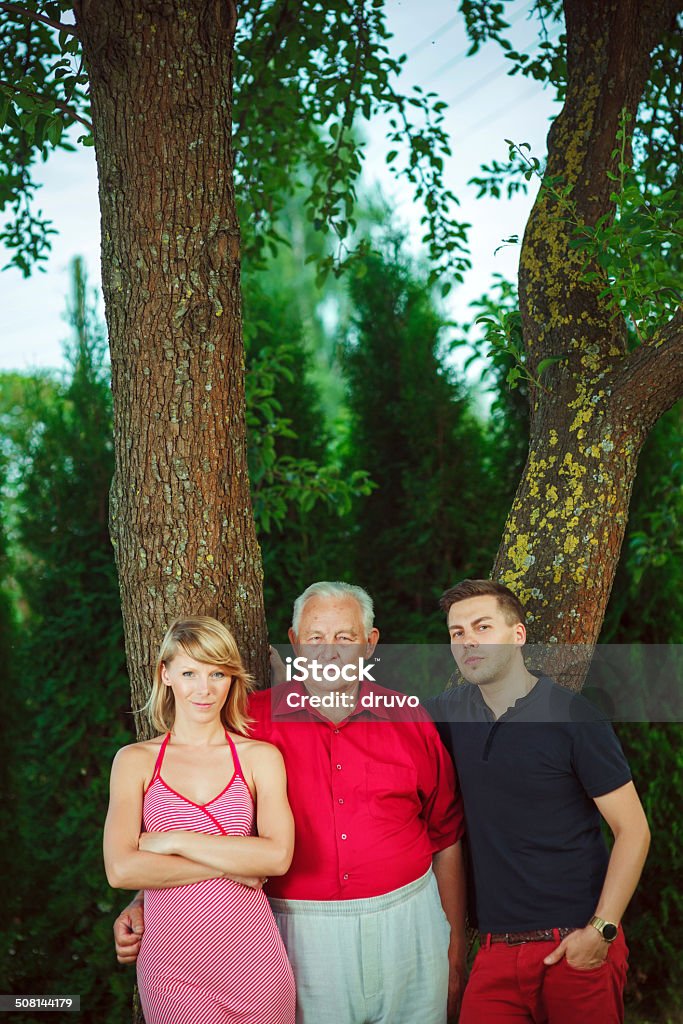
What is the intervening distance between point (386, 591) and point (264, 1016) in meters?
2.39

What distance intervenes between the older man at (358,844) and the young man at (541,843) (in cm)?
10

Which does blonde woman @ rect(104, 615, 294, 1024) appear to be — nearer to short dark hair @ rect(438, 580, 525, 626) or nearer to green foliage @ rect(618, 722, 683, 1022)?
short dark hair @ rect(438, 580, 525, 626)

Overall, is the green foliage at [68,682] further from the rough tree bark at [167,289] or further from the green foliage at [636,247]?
the green foliage at [636,247]

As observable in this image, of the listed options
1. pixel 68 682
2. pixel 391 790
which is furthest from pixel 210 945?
pixel 68 682

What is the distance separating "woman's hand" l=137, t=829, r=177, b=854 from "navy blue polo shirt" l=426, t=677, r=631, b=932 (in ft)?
2.12

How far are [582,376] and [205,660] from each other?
130 centimetres

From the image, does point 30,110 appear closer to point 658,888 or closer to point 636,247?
point 636,247

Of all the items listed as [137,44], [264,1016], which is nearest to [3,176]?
[137,44]

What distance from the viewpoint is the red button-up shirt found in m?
1.95

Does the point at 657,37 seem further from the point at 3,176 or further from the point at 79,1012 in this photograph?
the point at 79,1012

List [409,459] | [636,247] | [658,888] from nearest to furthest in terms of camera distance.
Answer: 1. [636,247]
2. [658,888]
3. [409,459]

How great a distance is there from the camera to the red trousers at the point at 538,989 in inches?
73.0

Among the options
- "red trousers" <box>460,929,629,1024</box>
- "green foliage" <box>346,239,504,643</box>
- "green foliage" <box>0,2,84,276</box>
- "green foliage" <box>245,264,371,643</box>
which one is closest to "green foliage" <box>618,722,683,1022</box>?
"green foliage" <box>346,239,504,643</box>

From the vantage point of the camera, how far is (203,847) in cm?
178
